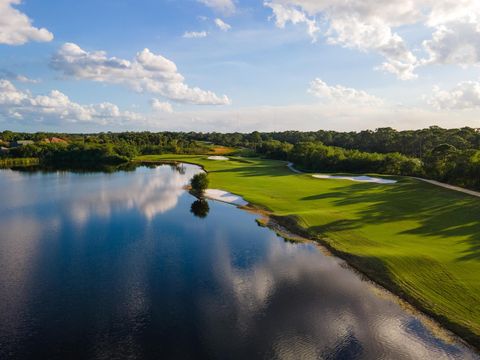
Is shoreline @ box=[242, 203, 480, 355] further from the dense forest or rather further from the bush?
the dense forest

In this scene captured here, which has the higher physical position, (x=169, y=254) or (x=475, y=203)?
(x=475, y=203)

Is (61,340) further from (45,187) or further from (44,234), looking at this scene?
(45,187)

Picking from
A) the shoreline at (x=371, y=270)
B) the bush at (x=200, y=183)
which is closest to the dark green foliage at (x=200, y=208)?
the shoreline at (x=371, y=270)

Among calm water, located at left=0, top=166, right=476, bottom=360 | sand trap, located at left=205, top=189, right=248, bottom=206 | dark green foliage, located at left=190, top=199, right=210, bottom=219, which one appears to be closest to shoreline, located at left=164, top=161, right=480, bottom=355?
calm water, located at left=0, top=166, right=476, bottom=360

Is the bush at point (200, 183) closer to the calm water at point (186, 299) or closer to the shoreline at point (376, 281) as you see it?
the shoreline at point (376, 281)

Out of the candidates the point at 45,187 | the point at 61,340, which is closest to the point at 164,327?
the point at 61,340

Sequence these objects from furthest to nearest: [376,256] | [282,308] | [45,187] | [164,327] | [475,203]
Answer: [45,187] < [475,203] < [376,256] < [282,308] < [164,327]
